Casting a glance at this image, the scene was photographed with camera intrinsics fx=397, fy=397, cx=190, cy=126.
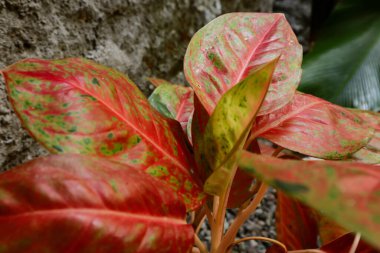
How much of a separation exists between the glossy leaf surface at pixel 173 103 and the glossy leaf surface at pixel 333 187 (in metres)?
0.41

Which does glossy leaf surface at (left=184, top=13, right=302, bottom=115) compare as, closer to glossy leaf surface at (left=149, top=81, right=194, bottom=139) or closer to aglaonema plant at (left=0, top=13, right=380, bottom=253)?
aglaonema plant at (left=0, top=13, right=380, bottom=253)

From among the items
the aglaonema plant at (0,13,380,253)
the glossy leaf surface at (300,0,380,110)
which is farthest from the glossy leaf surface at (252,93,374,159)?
the glossy leaf surface at (300,0,380,110)

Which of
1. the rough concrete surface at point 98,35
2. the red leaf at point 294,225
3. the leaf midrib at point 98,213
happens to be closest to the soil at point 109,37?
the rough concrete surface at point 98,35

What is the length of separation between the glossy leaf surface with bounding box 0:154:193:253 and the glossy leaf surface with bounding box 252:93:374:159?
0.73ft

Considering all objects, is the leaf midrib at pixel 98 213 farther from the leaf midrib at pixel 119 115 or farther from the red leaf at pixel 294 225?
the red leaf at pixel 294 225

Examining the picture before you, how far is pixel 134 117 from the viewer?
1.62 ft

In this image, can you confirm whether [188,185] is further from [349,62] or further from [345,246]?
[349,62]

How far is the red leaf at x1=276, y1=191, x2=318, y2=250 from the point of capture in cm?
74

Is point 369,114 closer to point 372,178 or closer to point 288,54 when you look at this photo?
point 288,54

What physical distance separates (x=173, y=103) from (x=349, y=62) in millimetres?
924

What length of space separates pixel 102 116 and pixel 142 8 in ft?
2.08

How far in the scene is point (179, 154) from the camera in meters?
0.53

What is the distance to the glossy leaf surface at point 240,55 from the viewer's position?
0.56 m

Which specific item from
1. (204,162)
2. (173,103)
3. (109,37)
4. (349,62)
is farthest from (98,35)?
(349,62)
